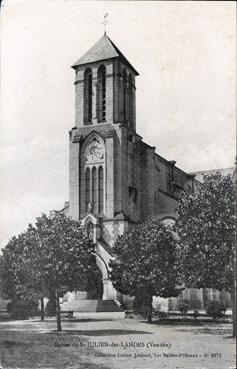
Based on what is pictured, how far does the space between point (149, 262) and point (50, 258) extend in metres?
6.66

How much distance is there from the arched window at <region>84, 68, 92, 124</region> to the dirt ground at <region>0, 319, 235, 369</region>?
617 inches

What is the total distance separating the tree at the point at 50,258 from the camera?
15.4 m

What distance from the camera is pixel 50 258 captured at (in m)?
15.3

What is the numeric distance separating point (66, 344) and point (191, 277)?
155 inches

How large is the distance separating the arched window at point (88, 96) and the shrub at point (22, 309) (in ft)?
39.5

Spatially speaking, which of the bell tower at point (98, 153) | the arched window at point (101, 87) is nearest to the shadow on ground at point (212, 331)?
the bell tower at point (98, 153)

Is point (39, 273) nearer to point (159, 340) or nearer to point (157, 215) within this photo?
point (159, 340)

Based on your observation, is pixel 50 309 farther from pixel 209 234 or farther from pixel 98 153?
pixel 98 153

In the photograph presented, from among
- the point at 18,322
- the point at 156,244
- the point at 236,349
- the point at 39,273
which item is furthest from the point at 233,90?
the point at 156,244

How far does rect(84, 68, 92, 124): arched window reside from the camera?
25.9 m

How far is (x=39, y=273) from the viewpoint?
15.4m

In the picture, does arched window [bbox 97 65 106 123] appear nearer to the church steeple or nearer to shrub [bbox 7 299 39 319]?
the church steeple

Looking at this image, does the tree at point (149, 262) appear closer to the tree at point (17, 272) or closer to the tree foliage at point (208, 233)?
the tree at point (17, 272)

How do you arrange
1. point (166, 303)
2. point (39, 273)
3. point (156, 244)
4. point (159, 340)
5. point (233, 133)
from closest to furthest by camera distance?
point (233, 133), point (159, 340), point (39, 273), point (156, 244), point (166, 303)
